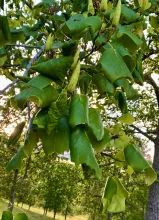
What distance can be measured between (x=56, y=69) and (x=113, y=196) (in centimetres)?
44

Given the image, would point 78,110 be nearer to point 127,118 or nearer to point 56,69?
point 56,69

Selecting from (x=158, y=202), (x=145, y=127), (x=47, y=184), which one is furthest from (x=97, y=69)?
(x=47, y=184)

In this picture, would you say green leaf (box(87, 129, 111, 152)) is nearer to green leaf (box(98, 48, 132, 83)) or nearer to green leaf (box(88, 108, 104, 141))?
green leaf (box(88, 108, 104, 141))

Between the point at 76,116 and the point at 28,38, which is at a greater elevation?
the point at 28,38

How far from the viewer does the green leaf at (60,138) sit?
2.59 ft

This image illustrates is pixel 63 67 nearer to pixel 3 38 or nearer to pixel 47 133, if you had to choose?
pixel 47 133

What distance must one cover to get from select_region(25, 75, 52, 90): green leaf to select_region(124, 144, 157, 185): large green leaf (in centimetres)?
34

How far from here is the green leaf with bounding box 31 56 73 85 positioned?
0.79 meters

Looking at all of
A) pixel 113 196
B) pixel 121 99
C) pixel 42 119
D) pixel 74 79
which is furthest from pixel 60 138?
pixel 121 99

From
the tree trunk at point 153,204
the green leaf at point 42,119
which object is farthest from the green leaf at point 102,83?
the tree trunk at point 153,204

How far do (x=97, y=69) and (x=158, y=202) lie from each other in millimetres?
10659

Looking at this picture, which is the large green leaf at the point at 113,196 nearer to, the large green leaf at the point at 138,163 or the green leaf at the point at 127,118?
the large green leaf at the point at 138,163

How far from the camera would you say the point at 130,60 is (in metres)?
0.87

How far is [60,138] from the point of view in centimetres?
80
